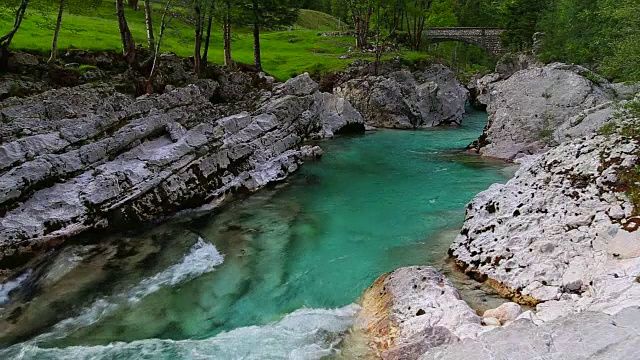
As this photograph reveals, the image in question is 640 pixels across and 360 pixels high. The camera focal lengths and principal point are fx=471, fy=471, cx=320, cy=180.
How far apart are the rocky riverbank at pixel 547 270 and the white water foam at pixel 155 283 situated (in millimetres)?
6261

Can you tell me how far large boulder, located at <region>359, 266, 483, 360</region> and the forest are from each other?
12579mm

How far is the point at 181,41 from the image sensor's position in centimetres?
4188

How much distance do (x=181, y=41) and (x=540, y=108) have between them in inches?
1184

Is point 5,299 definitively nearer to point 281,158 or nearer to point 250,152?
point 250,152

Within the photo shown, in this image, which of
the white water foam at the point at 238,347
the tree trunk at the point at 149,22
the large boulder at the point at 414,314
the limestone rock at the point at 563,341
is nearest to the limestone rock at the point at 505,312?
the large boulder at the point at 414,314

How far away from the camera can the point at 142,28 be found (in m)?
53.2

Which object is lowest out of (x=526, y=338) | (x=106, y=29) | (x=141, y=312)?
(x=141, y=312)

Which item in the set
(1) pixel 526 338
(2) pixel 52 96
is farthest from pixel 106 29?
(1) pixel 526 338

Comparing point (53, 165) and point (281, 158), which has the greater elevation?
point (53, 165)

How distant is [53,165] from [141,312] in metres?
8.85

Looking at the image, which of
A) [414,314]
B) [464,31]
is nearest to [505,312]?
[414,314]

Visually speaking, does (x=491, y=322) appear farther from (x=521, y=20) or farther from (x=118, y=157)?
(x=521, y=20)

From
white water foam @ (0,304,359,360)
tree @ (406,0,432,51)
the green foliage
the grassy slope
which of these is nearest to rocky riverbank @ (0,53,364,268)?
white water foam @ (0,304,359,360)

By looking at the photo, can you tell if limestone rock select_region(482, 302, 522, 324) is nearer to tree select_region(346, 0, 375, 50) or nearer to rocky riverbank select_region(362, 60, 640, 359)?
rocky riverbank select_region(362, 60, 640, 359)
